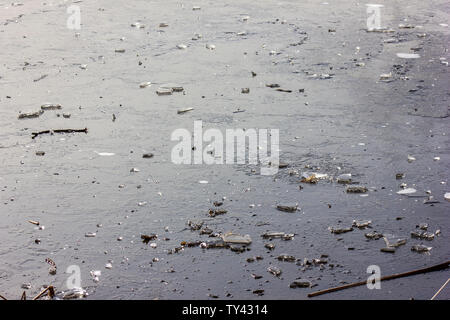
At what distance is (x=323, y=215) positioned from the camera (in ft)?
11.9

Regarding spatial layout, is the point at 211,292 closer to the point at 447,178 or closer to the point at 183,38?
the point at 447,178

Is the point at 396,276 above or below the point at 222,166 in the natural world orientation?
below

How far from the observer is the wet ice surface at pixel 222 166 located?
318 centimetres

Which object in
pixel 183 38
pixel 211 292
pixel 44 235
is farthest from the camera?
pixel 183 38

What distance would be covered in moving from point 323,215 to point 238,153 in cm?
99

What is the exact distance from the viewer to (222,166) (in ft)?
13.9

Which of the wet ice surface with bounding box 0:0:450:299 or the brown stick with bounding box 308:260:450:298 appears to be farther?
the wet ice surface with bounding box 0:0:450:299

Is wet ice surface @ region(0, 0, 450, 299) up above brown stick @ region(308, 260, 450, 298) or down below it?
above

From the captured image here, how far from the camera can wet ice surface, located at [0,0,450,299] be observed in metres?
3.18

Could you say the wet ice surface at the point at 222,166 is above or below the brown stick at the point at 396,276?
above

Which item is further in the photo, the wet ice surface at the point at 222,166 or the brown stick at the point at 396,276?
the wet ice surface at the point at 222,166

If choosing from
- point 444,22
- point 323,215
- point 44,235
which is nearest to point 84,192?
point 44,235

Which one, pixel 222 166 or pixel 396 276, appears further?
pixel 222 166

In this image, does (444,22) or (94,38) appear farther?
(444,22)
